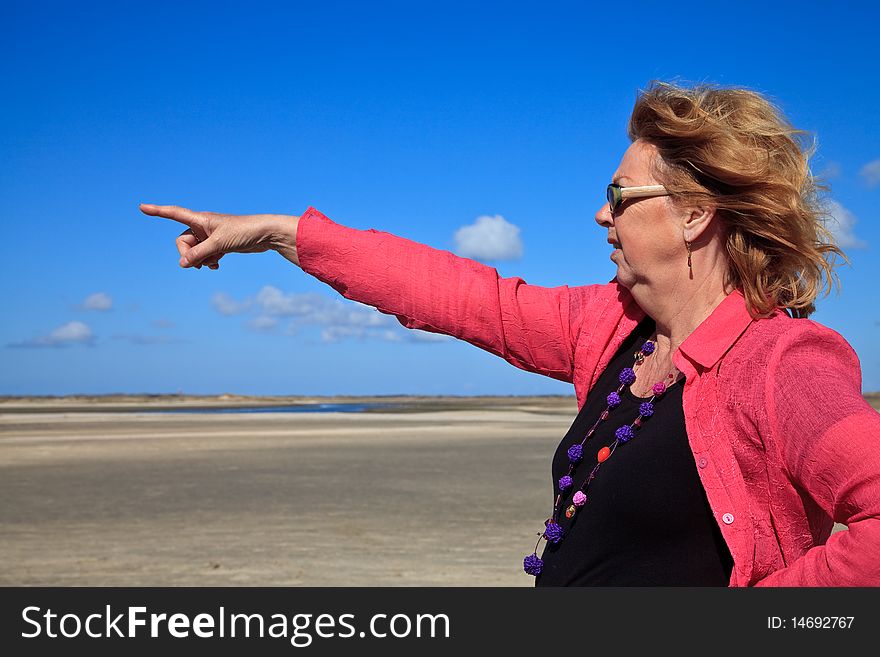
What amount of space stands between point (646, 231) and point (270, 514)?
35.6 ft

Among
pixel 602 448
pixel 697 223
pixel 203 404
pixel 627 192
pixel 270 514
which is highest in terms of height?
pixel 203 404

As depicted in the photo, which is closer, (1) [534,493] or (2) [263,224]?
A: (2) [263,224]

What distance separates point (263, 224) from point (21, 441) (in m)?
26.8

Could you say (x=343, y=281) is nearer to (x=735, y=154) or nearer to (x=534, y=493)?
(x=735, y=154)

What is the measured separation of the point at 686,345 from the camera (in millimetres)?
1989

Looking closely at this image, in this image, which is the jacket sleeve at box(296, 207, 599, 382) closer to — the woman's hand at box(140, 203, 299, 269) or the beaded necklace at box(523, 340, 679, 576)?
the woman's hand at box(140, 203, 299, 269)

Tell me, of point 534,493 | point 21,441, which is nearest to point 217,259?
point 534,493

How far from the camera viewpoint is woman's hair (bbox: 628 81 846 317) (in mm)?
1938

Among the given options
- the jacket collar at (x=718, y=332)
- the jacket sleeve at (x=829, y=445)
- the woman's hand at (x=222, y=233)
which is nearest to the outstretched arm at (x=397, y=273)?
the woman's hand at (x=222, y=233)

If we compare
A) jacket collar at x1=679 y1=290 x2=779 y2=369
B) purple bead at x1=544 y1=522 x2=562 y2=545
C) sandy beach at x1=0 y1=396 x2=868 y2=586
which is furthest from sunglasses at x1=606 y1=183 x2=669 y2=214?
sandy beach at x1=0 y1=396 x2=868 y2=586

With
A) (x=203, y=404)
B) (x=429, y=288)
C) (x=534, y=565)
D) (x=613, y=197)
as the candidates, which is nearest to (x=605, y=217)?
(x=613, y=197)

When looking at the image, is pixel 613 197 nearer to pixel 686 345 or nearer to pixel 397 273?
pixel 686 345

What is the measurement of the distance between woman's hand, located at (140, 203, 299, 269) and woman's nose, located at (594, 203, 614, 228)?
809 millimetres

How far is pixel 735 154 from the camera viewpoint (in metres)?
1.93
